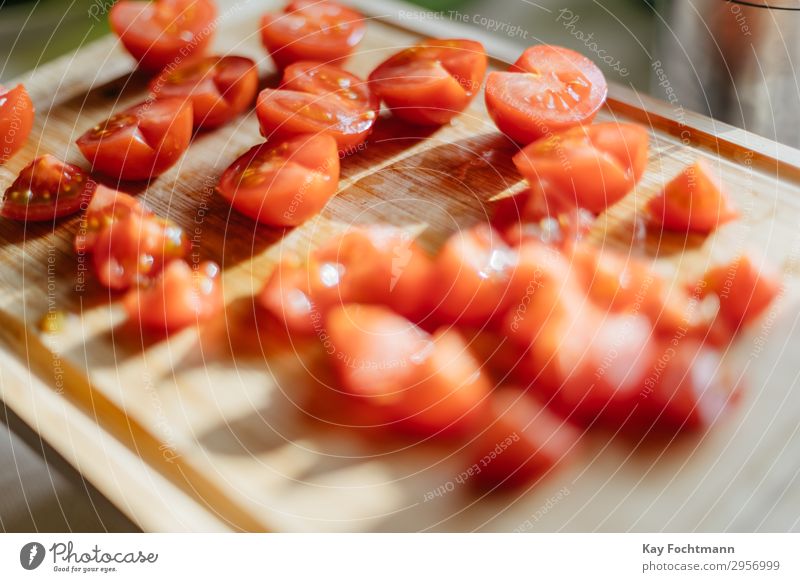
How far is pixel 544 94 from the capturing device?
0.66 m

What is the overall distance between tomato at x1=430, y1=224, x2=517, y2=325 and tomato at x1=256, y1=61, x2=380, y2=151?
17 cm

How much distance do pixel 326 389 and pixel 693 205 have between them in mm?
301

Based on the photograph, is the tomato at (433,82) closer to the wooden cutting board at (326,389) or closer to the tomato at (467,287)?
the wooden cutting board at (326,389)

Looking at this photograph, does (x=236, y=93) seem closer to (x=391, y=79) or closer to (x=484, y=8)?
(x=391, y=79)

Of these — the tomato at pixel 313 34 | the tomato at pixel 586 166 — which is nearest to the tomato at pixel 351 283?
the tomato at pixel 586 166

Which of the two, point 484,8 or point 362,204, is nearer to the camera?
point 362,204

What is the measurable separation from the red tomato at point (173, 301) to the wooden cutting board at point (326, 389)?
10mm

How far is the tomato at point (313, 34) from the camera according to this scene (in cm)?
75

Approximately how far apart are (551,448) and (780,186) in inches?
12.2

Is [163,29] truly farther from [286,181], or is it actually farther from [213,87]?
[286,181]

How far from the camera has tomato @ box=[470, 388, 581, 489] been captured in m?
0.48

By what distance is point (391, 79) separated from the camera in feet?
2.29
